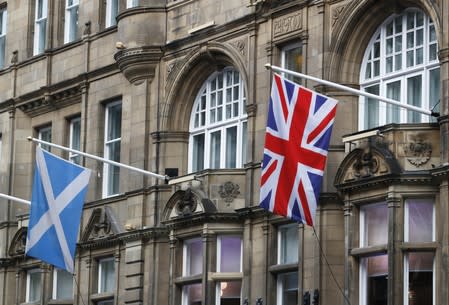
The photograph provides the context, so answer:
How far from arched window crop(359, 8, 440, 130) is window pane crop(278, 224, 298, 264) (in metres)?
3.31

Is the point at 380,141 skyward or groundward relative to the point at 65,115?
groundward

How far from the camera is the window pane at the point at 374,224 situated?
134 feet

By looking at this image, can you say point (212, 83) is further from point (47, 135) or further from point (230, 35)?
point (47, 135)

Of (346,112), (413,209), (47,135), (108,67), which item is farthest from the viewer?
(47,135)

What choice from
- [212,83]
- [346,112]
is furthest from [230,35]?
[346,112]

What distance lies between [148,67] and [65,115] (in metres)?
5.51

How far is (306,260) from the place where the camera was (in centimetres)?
4334

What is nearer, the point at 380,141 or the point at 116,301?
the point at 380,141

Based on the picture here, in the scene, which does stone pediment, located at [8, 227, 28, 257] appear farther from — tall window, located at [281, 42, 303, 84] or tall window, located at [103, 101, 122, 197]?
tall window, located at [281, 42, 303, 84]

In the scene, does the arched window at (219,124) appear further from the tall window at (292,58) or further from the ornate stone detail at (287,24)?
the ornate stone detail at (287,24)

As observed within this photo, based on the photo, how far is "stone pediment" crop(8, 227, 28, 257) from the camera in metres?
55.0

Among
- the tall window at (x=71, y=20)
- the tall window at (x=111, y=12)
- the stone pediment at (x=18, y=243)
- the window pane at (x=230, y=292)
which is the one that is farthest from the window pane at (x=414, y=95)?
the stone pediment at (x=18, y=243)

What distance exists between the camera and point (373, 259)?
41.1 metres

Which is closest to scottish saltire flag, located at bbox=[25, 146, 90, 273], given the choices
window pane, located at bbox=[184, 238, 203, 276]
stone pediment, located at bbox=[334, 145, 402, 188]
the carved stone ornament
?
window pane, located at bbox=[184, 238, 203, 276]
